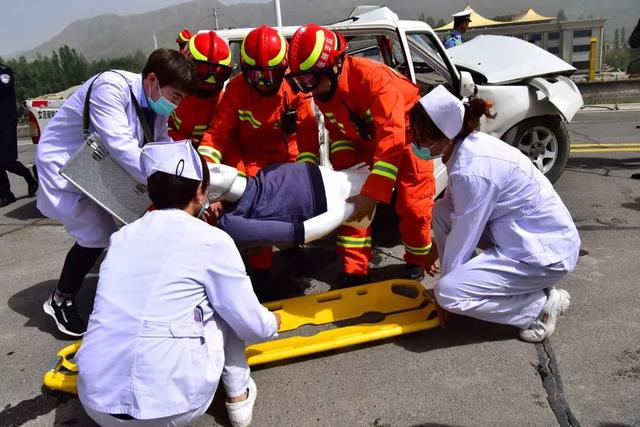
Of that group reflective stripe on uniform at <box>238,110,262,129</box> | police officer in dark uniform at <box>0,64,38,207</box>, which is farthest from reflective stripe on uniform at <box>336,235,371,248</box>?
police officer in dark uniform at <box>0,64,38,207</box>

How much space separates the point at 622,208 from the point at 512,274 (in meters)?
2.97

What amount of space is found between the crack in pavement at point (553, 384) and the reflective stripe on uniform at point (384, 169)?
49.7 inches

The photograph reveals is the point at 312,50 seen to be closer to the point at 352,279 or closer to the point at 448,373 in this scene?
the point at 352,279

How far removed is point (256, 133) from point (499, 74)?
2758 millimetres

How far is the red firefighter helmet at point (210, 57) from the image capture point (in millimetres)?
3789

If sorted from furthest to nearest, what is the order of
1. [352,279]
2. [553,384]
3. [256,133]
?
[256,133] < [352,279] < [553,384]

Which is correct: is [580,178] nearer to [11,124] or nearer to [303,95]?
[303,95]

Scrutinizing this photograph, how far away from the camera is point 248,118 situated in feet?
12.3

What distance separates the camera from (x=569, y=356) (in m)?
2.78

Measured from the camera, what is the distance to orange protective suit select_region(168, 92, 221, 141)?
4.07 meters

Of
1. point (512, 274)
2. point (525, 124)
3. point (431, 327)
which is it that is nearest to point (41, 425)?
point (431, 327)

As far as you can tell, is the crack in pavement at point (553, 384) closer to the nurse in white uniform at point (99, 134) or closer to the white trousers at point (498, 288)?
the white trousers at point (498, 288)

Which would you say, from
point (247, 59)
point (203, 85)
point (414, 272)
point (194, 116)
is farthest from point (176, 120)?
point (414, 272)

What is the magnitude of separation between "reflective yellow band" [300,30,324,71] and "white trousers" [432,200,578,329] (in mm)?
1489
